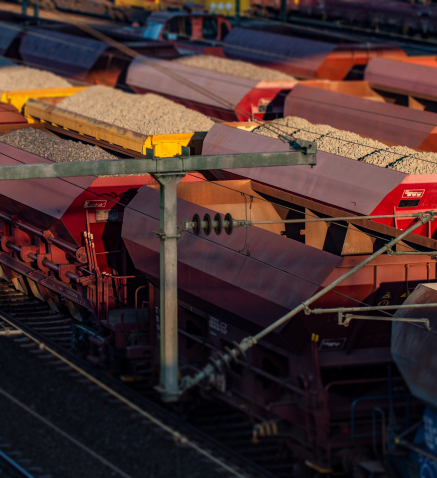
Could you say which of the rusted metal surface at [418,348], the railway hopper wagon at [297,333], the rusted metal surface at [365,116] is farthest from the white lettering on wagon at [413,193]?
the rusted metal surface at [365,116]

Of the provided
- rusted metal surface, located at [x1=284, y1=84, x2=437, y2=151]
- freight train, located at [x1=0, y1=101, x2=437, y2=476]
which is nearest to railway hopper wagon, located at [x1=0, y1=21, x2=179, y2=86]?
rusted metal surface, located at [x1=284, y1=84, x2=437, y2=151]

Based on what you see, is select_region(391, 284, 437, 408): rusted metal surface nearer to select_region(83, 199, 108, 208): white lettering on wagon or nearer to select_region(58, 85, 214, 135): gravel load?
select_region(83, 199, 108, 208): white lettering on wagon

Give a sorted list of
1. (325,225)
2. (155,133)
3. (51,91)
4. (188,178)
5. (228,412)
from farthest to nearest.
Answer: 1. (51,91)
2. (155,133)
3. (188,178)
4. (325,225)
5. (228,412)

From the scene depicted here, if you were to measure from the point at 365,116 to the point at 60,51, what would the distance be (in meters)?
18.1

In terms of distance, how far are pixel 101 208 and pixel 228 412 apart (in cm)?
456

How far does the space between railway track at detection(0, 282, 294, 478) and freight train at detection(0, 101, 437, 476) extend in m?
0.32

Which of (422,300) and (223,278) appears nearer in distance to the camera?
(422,300)

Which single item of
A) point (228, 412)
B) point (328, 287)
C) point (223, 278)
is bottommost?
point (228, 412)

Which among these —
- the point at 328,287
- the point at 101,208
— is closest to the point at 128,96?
the point at 101,208

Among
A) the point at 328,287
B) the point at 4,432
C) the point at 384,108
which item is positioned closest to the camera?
the point at 328,287

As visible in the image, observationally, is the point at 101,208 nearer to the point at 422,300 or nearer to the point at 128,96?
the point at 422,300

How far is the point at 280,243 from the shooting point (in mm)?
11242

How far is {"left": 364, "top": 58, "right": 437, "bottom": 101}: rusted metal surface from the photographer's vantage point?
2334cm

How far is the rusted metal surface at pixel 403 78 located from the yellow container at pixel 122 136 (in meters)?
9.18
